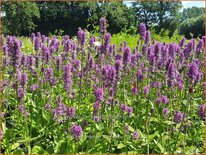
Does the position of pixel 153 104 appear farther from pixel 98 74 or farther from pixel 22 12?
pixel 22 12

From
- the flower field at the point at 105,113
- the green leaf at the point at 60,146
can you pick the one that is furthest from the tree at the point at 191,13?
the green leaf at the point at 60,146

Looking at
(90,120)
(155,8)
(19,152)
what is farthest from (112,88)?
(155,8)

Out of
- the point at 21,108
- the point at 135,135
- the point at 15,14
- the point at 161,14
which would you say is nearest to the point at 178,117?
the point at 135,135

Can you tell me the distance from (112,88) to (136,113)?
0.87m

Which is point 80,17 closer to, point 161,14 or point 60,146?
point 161,14

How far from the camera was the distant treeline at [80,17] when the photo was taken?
30.9 m

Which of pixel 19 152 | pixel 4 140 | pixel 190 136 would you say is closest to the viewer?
pixel 19 152

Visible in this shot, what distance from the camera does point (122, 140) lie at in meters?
4.77

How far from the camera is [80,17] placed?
1682 inches


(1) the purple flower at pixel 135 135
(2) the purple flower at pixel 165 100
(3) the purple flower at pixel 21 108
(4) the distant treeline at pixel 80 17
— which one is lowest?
(1) the purple flower at pixel 135 135

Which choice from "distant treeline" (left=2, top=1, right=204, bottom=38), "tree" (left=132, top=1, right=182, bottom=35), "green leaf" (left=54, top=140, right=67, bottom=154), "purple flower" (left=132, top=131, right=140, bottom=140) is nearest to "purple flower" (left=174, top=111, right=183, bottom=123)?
"purple flower" (left=132, top=131, right=140, bottom=140)

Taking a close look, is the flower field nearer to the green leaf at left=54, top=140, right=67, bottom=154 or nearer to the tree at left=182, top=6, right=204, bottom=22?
the green leaf at left=54, top=140, right=67, bottom=154

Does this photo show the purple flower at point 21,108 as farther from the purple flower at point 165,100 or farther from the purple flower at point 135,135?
the purple flower at point 165,100

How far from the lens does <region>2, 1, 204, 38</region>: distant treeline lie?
101ft
